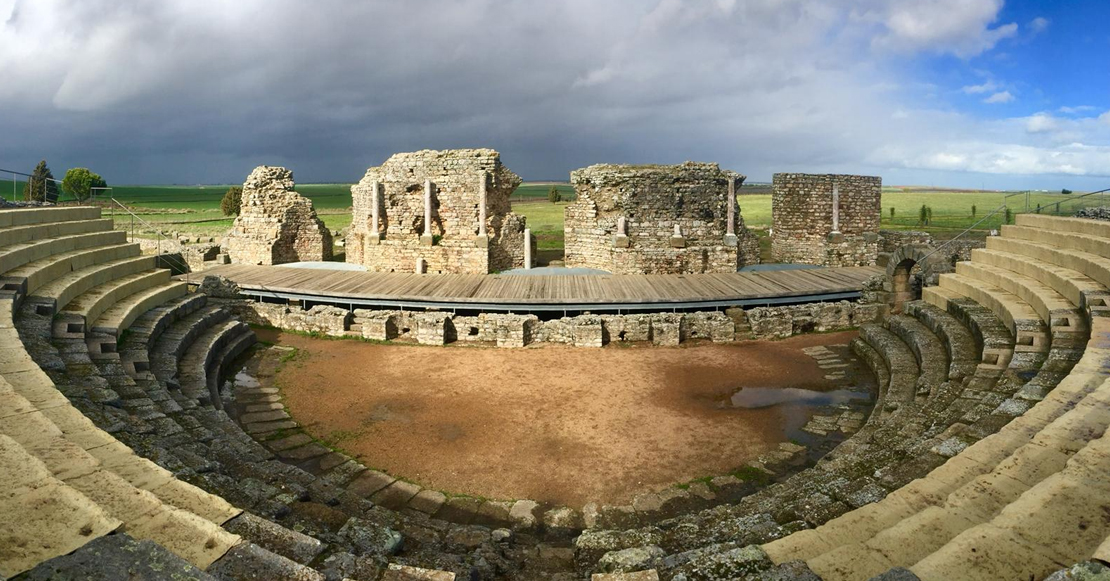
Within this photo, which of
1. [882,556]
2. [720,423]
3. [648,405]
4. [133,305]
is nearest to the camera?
[882,556]

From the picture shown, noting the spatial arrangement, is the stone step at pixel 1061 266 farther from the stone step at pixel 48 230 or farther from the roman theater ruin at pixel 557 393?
the stone step at pixel 48 230

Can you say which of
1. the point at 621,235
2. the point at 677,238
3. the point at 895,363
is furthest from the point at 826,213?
the point at 895,363

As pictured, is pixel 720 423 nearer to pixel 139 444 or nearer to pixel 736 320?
pixel 736 320

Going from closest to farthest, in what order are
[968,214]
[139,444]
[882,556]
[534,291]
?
[882,556] → [139,444] → [534,291] → [968,214]

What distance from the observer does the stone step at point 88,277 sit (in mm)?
11086

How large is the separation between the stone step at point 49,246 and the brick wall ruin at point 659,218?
41.6 ft

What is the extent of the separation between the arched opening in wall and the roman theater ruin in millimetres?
57

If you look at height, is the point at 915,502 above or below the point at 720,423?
above

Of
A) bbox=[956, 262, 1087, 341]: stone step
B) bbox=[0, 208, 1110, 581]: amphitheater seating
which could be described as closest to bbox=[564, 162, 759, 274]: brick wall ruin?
bbox=[956, 262, 1087, 341]: stone step

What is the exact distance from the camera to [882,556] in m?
4.34

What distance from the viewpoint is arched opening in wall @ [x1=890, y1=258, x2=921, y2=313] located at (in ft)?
55.5

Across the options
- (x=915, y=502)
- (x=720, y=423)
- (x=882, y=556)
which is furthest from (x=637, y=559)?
(x=720, y=423)

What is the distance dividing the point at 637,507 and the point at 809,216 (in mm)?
17815

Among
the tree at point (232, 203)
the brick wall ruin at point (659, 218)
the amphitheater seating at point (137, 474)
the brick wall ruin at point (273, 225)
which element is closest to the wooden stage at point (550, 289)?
the brick wall ruin at point (659, 218)
